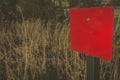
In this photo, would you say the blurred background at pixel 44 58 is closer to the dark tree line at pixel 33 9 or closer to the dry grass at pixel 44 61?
the dry grass at pixel 44 61

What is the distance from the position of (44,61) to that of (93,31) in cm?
101

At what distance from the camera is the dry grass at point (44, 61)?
228cm

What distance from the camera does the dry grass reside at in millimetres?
2277

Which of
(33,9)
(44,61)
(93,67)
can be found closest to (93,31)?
(93,67)

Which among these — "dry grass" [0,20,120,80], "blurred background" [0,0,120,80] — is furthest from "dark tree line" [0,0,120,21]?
"dry grass" [0,20,120,80]

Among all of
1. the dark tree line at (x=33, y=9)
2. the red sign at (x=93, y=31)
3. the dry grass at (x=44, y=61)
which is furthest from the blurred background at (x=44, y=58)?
the dark tree line at (x=33, y=9)

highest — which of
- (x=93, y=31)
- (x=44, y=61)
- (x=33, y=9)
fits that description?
(x=93, y=31)

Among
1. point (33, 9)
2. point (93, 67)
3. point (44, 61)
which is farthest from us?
point (33, 9)

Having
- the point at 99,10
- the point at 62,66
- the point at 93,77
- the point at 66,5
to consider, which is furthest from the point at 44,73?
the point at 66,5

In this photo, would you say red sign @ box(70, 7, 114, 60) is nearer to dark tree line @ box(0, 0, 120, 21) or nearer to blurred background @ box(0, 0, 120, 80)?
blurred background @ box(0, 0, 120, 80)

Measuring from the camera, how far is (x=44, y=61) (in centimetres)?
238

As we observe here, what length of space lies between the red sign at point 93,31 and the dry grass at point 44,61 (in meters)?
0.68

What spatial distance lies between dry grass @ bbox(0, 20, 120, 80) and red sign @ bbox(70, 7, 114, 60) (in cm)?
68

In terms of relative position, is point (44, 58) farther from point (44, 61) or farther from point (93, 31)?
point (93, 31)
